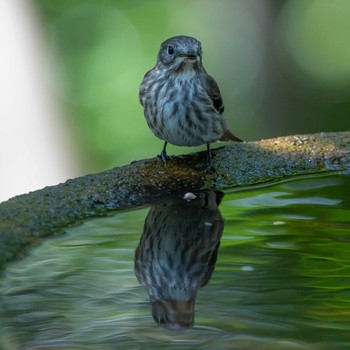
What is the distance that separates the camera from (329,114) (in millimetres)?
10547

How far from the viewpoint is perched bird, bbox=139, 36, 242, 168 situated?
4.33 metres

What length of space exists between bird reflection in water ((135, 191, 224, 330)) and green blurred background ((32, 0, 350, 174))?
20.9 ft

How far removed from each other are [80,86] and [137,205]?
741 centimetres

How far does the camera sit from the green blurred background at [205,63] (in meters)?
10.2

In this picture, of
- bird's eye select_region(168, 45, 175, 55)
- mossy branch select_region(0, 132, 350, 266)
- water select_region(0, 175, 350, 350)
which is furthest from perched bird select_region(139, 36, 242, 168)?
water select_region(0, 175, 350, 350)

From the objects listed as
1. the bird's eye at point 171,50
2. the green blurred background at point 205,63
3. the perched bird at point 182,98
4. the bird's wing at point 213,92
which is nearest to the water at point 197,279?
the perched bird at point 182,98

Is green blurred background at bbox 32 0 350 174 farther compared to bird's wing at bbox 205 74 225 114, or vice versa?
green blurred background at bbox 32 0 350 174

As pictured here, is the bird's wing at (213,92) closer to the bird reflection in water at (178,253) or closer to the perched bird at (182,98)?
the perched bird at (182,98)

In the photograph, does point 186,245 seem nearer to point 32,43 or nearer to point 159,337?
point 159,337

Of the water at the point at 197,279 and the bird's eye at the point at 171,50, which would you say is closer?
the water at the point at 197,279

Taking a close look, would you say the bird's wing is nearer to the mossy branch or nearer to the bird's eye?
the bird's eye

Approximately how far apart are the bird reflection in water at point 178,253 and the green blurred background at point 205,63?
636 centimetres

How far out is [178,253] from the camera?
116 inches

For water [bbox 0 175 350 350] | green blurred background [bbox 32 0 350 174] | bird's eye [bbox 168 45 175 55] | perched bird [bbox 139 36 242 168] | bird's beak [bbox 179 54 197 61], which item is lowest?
water [bbox 0 175 350 350]
